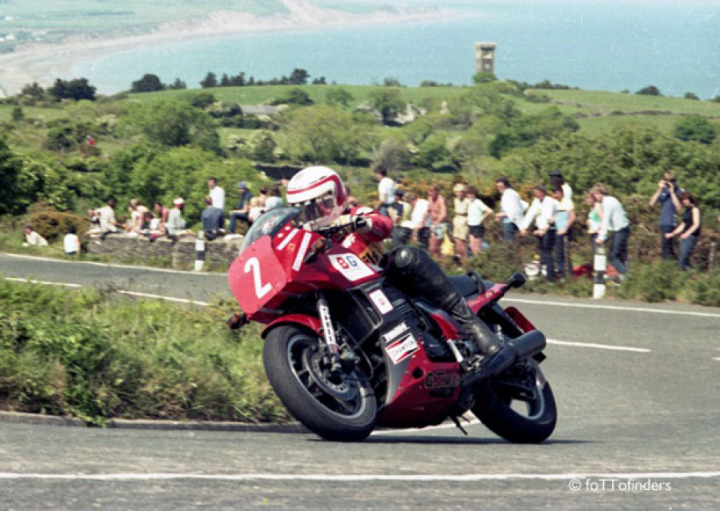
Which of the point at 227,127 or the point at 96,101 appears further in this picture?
the point at 96,101

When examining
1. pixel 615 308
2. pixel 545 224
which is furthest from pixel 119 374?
pixel 545 224

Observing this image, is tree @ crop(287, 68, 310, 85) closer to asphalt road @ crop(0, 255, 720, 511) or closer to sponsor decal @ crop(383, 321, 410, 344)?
asphalt road @ crop(0, 255, 720, 511)

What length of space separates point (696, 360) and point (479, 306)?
591 centimetres

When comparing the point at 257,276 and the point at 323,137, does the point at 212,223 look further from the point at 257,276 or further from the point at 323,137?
the point at 323,137

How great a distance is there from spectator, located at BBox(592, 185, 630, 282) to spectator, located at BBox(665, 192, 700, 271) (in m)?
0.88

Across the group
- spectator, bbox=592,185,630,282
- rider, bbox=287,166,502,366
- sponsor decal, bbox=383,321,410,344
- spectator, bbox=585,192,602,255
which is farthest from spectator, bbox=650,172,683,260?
sponsor decal, bbox=383,321,410,344

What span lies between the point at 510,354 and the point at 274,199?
14.2 meters

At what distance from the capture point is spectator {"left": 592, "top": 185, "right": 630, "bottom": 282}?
1844 cm

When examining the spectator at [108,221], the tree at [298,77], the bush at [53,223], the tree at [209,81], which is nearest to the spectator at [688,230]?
the spectator at [108,221]

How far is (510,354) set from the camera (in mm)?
7715

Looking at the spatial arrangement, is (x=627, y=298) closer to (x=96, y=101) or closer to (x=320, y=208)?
(x=320, y=208)

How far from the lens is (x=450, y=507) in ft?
16.0

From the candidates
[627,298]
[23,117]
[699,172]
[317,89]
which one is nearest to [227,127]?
[23,117]

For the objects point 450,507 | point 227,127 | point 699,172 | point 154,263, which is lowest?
point 227,127
